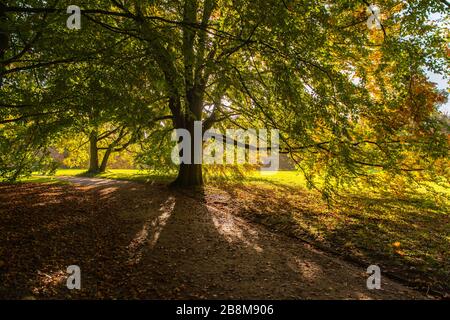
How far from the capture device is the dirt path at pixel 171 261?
5371 mm

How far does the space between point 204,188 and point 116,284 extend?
33.7 feet

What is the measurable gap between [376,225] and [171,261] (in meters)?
6.71

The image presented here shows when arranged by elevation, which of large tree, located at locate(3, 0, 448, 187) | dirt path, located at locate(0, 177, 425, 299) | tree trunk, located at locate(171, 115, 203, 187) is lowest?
dirt path, located at locate(0, 177, 425, 299)

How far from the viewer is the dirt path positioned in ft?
17.6

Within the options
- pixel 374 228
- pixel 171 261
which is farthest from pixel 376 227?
pixel 171 261

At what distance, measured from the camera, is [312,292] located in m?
5.50

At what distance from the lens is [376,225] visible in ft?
32.4

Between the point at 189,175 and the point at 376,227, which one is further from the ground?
the point at 189,175

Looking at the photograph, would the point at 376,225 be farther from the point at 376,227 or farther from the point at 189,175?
the point at 189,175

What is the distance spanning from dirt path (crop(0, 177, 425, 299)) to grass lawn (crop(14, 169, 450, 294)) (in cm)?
68

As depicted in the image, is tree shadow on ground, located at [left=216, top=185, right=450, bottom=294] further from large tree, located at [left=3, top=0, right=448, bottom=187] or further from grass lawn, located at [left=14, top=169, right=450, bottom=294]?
large tree, located at [left=3, top=0, right=448, bottom=187]

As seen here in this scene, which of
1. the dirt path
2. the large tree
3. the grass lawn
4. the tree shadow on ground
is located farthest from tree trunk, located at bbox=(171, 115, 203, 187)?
the large tree

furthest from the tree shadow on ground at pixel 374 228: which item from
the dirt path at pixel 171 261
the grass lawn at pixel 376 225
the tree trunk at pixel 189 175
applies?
the tree trunk at pixel 189 175
